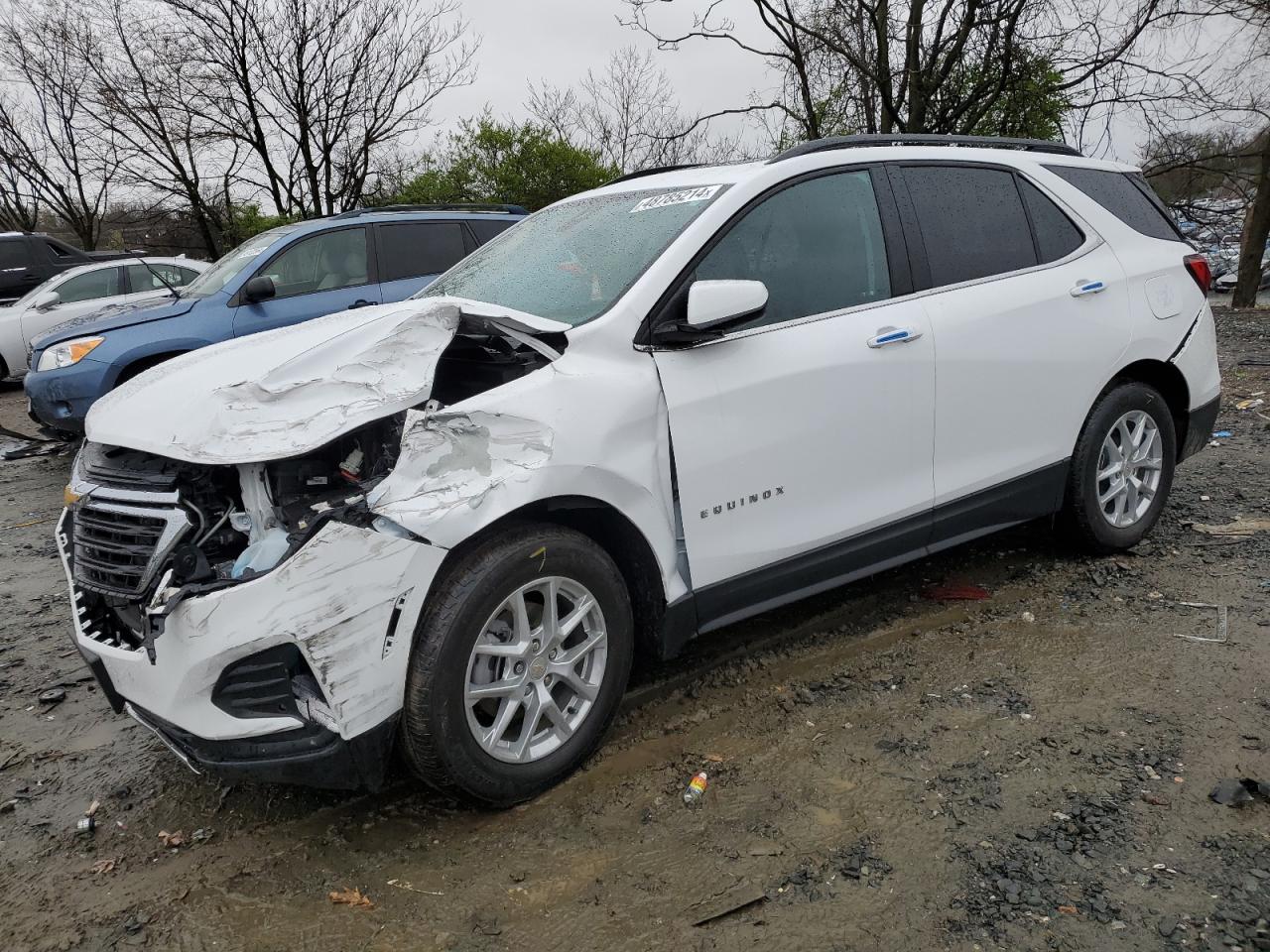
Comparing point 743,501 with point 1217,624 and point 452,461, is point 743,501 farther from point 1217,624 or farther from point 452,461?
point 1217,624

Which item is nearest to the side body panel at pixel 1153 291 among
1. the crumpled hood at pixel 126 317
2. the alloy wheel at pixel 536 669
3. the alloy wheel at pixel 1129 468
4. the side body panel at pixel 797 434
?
the alloy wheel at pixel 1129 468

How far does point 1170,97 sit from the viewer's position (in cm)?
1329

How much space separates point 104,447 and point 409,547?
4.08ft

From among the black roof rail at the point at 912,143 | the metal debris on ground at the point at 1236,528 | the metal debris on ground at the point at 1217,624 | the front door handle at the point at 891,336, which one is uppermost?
the black roof rail at the point at 912,143

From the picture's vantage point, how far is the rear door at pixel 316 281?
704 cm

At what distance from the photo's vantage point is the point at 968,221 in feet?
12.3

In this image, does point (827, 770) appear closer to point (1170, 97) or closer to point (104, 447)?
point (104, 447)

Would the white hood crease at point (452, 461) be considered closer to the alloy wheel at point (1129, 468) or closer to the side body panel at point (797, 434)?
the side body panel at point (797, 434)

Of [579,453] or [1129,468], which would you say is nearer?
[579,453]

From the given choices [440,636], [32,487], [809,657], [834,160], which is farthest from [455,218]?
[440,636]

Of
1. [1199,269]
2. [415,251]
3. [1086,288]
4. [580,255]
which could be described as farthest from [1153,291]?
[415,251]

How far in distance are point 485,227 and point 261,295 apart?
218cm

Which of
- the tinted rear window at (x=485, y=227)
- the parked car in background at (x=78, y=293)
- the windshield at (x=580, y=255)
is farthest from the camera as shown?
the parked car in background at (x=78, y=293)

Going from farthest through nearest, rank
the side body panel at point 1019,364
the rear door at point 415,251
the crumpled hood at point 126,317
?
the rear door at point 415,251 < the crumpled hood at point 126,317 < the side body panel at point 1019,364
